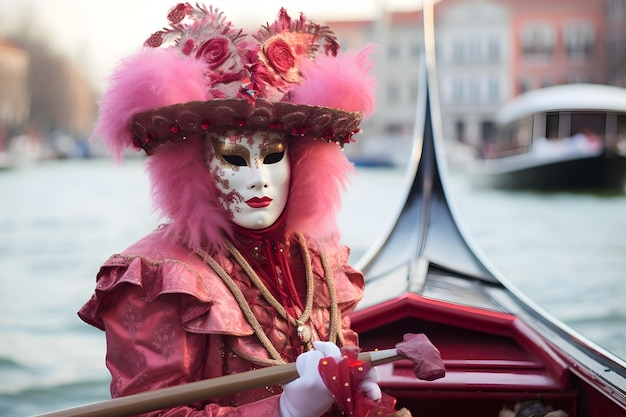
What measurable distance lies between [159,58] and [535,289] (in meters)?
5.96

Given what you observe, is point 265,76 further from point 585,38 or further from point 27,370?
point 585,38

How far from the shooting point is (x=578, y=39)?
63.0 feet

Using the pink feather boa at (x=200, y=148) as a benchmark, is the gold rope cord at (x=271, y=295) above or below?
below

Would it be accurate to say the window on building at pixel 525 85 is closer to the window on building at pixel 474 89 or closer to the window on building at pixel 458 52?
the window on building at pixel 474 89

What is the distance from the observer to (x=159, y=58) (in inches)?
34.1

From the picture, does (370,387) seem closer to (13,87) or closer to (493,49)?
(13,87)

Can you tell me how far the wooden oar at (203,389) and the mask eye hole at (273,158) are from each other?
274mm

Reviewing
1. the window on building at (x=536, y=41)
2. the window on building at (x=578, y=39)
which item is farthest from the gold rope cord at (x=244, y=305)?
the window on building at (x=536, y=41)

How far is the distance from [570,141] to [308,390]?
9194mm

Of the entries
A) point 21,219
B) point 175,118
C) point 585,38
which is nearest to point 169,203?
point 175,118

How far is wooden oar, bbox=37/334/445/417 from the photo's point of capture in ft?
2.26

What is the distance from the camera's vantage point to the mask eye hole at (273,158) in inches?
36.4

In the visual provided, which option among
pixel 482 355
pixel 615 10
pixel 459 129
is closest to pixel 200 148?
pixel 482 355

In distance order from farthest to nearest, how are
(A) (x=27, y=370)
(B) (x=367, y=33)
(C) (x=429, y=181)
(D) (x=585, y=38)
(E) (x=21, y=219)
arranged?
(D) (x=585, y=38) → (B) (x=367, y=33) → (E) (x=21, y=219) → (A) (x=27, y=370) → (C) (x=429, y=181)
